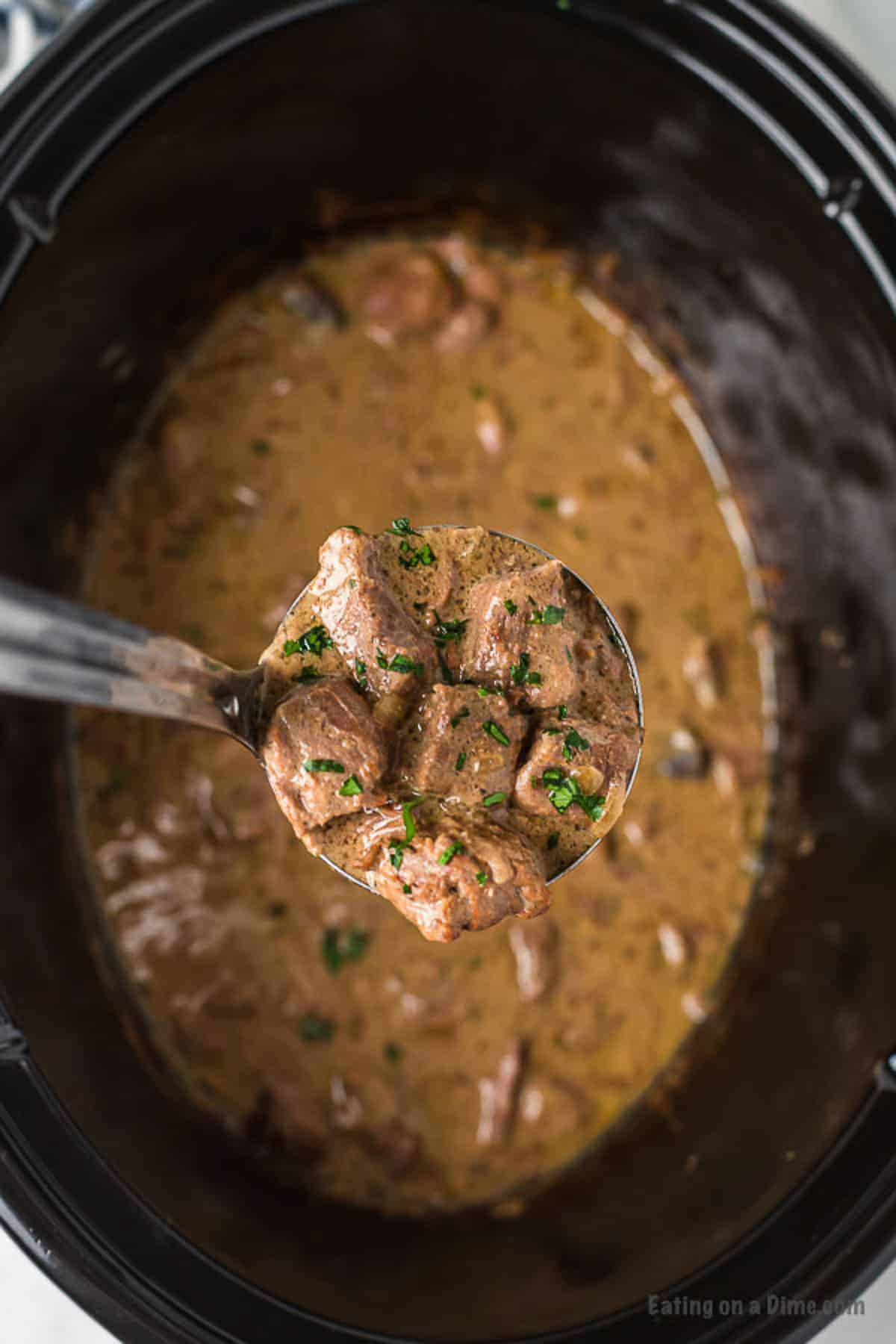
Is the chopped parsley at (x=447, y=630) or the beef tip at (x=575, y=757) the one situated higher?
the chopped parsley at (x=447, y=630)

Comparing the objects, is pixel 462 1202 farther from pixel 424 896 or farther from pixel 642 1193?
pixel 424 896

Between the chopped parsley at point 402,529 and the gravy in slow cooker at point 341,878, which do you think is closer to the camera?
the chopped parsley at point 402,529

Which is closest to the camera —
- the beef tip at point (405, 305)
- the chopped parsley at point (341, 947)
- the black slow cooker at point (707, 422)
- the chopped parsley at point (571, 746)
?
the chopped parsley at point (571, 746)

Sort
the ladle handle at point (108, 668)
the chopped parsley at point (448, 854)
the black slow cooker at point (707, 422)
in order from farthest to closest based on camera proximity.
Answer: the black slow cooker at point (707, 422) < the chopped parsley at point (448, 854) < the ladle handle at point (108, 668)

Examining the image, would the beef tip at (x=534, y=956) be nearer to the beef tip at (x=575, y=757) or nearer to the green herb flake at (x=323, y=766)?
the beef tip at (x=575, y=757)

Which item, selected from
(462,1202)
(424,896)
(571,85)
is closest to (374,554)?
(424,896)

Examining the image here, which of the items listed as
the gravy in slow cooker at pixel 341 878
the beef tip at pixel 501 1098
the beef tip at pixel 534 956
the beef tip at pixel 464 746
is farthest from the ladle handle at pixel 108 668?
the beef tip at pixel 501 1098
